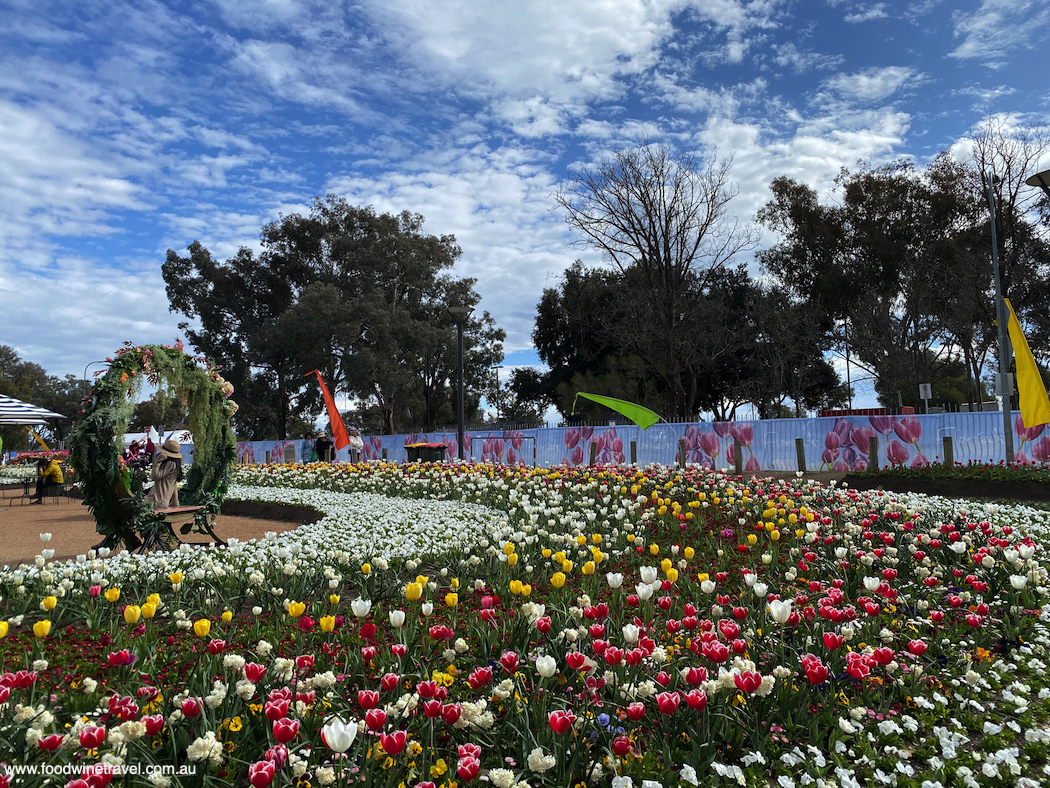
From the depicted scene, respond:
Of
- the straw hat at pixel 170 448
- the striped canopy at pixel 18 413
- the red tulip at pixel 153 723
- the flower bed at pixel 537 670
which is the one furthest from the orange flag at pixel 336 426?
the red tulip at pixel 153 723

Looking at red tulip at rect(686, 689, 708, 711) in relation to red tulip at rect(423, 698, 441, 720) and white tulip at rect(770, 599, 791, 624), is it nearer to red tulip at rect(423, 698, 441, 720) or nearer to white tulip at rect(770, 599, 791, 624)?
white tulip at rect(770, 599, 791, 624)

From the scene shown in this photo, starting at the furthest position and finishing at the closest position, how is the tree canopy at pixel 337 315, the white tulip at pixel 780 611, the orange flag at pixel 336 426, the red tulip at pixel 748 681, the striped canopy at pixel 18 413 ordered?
the tree canopy at pixel 337 315, the orange flag at pixel 336 426, the striped canopy at pixel 18 413, the white tulip at pixel 780 611, the red tulip at pixel 748 681

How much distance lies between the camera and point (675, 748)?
2.78m

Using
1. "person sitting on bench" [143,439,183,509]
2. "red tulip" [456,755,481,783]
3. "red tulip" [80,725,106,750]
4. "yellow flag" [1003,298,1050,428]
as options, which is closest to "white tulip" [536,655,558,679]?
"red tulip" [456,755,481,783]

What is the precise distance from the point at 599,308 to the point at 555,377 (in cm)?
537

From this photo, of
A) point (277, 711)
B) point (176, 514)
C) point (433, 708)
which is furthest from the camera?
point (176, 514)

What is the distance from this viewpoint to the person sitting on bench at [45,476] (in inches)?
659

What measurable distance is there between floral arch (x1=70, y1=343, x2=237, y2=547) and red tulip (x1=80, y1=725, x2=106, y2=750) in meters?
5.83

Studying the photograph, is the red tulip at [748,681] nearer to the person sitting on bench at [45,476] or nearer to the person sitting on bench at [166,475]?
the person sitting on bench at [166,475]

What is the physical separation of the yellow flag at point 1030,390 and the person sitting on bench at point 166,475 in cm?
1468

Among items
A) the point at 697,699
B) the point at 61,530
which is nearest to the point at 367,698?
the point at 697,699

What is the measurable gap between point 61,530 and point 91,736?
10.7m

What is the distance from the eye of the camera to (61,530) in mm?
10844

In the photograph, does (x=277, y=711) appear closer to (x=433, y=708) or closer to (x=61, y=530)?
(x=433, y=708)
